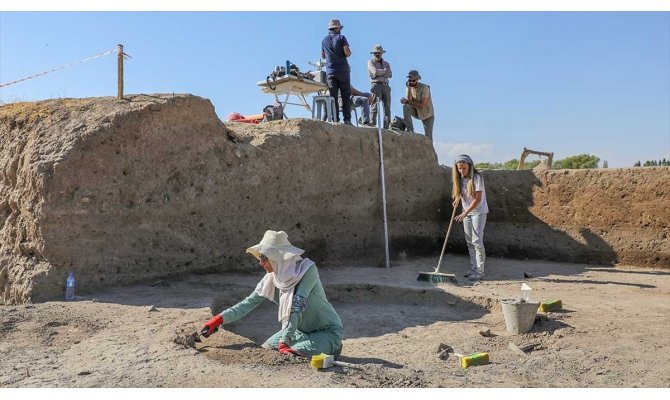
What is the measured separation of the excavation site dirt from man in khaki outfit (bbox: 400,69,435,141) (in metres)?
0.48

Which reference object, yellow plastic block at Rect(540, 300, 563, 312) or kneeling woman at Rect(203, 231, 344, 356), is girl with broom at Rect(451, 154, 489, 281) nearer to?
yellow plastic block at Rect(540, 300, 563, 312)

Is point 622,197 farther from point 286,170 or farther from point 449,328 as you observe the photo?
point 286,170

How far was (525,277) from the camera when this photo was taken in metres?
7.29

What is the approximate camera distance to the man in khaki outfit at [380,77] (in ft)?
29.7

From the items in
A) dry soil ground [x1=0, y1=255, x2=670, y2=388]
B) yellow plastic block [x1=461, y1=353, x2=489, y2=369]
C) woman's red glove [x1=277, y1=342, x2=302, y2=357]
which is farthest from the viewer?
yellow plastic block [x1=461, y1=353, x2=489, y2=369]

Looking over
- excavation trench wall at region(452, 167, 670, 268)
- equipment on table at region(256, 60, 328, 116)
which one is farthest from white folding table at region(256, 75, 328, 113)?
excavation trench wall at region(452, 167, 670, 268)

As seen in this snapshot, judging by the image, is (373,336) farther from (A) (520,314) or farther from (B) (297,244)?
(B) (297,244)

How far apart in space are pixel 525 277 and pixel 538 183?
74.0 inches

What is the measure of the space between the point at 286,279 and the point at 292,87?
5.96m

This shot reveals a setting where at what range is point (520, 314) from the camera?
5.15m

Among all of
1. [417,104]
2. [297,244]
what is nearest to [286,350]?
[297,244]

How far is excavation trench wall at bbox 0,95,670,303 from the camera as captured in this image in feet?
18.5

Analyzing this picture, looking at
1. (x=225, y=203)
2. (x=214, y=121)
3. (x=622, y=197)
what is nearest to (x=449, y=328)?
(x=225, y=203)

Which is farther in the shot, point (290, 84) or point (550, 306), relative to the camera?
point (290, 84)
